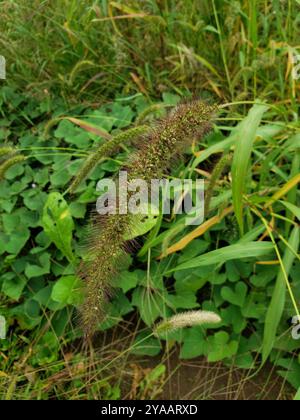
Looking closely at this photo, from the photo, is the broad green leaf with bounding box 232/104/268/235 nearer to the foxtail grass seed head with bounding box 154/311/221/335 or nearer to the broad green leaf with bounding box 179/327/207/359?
the foxtail grass seed head with bounding box 154/311/221/335

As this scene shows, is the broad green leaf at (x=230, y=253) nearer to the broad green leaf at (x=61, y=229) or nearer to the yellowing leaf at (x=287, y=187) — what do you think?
the yellowing leaf at (x=287, y=187)

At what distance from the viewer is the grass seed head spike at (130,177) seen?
1312 mm

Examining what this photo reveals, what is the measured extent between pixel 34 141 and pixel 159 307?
1028mm

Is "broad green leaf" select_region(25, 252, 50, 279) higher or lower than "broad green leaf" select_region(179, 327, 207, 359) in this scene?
higher

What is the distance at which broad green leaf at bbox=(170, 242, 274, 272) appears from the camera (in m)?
1.67

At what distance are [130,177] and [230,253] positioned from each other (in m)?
0.53

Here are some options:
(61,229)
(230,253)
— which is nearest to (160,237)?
(230,253)

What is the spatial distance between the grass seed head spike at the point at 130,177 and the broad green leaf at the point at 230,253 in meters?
0.34

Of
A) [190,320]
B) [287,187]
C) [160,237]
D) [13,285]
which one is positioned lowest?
[13,285]

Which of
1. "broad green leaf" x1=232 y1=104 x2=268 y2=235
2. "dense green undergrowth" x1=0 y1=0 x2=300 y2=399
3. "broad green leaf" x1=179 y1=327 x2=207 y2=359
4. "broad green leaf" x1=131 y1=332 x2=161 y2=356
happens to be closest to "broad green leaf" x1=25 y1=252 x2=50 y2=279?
"dense green undergrowth" x1=0 y1=0 x2=300 y2=399

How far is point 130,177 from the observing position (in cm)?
132

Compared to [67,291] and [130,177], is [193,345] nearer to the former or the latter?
[67,291]

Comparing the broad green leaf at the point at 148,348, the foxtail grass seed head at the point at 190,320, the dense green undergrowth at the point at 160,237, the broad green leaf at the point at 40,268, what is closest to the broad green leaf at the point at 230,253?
the dense green undergrowth at the point at 160,237

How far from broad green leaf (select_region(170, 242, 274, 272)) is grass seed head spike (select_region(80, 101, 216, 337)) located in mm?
344
